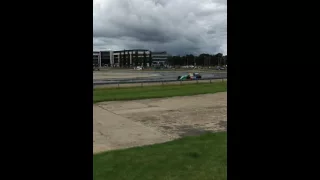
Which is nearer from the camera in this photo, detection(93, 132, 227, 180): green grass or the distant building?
detection(93, 132, 227, 180): green grass

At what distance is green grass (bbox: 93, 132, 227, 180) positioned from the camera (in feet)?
20.8

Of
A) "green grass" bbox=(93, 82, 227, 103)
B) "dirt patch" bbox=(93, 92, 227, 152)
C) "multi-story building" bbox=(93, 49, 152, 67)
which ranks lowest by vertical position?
"dirt patch" bbox=(93, 92, 227, 152)

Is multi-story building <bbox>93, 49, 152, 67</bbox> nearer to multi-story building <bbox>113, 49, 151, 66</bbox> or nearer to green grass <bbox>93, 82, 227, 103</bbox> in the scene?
multi-story building <bbox>113, 49, 151, 66</bbox>

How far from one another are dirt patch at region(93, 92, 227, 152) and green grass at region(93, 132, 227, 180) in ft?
5.50

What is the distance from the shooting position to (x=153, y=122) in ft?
48.8

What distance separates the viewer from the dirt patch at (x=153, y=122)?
37.1 ft

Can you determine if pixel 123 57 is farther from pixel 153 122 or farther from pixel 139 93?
pixel 153 122

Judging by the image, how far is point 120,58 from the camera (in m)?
184

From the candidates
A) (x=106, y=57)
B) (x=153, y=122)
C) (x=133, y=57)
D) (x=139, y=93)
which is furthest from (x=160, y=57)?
(x=153, y=122)

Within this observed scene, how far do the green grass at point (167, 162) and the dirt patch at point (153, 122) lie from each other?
1676mm

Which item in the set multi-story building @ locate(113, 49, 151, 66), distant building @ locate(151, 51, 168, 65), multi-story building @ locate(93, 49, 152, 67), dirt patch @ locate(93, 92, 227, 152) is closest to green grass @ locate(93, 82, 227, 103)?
dirt patch @ locate(93, 92, 227, 152)
